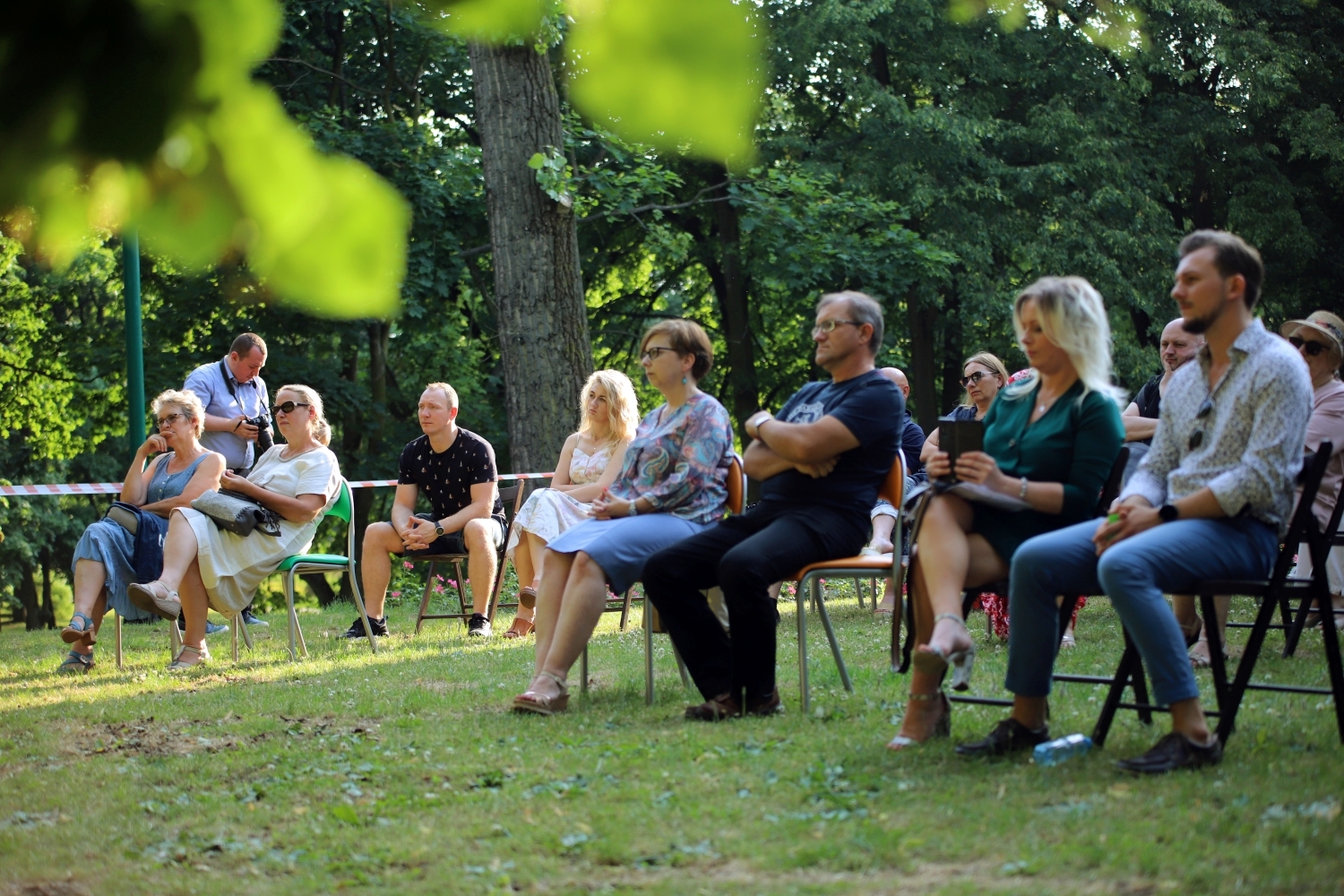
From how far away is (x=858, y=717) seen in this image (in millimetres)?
4516

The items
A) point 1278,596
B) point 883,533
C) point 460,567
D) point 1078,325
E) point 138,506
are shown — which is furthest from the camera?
point 460,567

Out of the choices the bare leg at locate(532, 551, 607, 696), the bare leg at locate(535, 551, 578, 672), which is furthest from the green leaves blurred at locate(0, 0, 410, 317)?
the bare leg at locate(535, 551, 578, 672)

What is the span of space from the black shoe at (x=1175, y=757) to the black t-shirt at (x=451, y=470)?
17.0 feet

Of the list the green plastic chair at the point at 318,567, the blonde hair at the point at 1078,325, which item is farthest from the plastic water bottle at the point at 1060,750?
Answer: the green plastic chair at the point at 318,567

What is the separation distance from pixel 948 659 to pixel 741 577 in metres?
0.96

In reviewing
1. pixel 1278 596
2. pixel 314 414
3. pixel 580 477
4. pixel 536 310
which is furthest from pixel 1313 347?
pixel 536 310

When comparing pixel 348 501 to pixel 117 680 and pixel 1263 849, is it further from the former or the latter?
pixel 1263 849

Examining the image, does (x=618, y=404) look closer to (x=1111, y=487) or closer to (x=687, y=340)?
(x=687, y=340)

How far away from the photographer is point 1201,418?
374 cm

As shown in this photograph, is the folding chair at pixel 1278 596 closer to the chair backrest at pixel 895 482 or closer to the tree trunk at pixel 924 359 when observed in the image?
the chair backrest at pixel 895 482

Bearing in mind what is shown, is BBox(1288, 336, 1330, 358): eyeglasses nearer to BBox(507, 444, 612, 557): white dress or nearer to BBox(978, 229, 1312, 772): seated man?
BBox(978, 229, 1312, 772): seated man

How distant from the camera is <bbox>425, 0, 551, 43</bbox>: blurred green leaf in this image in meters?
1.39

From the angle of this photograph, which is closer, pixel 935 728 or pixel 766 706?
pixel 935 728

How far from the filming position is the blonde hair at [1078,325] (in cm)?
389
